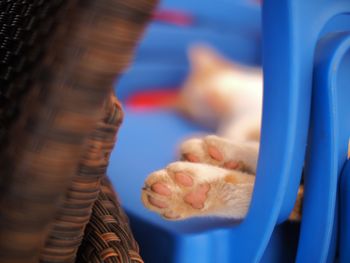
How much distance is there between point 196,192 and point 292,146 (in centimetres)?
15

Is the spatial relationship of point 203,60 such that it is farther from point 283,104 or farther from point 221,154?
point 283,104

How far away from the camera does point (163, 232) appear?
653 millimetres

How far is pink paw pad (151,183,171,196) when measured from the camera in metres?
0.57

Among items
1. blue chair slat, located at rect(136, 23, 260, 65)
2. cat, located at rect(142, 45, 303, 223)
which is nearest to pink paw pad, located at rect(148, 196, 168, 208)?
cat, located at rect(142, 45, 303, 223)

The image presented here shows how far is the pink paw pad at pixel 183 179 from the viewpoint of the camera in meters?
0.59

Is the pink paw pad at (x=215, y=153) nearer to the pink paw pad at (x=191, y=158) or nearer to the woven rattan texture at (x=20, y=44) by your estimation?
the pink paw pad at (x=191, y=158)

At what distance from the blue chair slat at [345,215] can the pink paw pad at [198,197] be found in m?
0.21

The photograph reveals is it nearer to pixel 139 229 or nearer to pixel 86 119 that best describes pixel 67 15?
pixel 86 119

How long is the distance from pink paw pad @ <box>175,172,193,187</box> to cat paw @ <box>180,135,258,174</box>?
10 centimetres

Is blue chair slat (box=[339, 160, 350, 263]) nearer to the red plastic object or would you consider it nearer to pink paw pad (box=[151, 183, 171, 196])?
pink paw pad (box=[151, 183, 171, 196])

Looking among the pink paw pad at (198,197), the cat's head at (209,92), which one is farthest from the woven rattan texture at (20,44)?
the cat's head at (209,92)

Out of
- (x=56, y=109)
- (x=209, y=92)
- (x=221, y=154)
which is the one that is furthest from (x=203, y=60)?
(x=56, y=109)

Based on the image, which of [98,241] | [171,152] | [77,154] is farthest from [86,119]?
[171,152]

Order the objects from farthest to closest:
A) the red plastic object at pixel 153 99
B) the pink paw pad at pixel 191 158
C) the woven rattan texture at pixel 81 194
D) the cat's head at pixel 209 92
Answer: the red plastic object at pixel 153 99, the cat's head at pixel 209 92, the pink paw pad at pixel 191 158, the woven rattan texture at pixel 81 194
